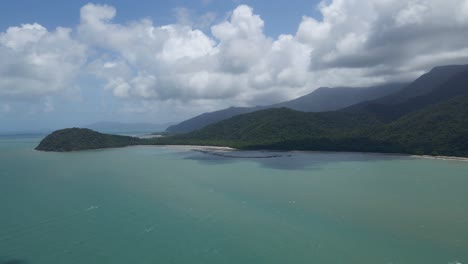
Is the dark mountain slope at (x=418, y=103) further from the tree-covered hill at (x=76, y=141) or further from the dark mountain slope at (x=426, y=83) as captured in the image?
the tree-covered hill at (x=76, y=141)

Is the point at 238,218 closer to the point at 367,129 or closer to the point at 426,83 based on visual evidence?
the point at 367,129

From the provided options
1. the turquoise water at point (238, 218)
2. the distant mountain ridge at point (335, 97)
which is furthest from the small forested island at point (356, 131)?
the distant mountain ridge at point (335, 97)

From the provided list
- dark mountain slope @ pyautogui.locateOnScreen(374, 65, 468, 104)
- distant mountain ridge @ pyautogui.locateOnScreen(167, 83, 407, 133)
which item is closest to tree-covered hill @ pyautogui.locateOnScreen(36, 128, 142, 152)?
dark mountain slope @ pyautogui.locateOnScreen(374, 65, 468, 104)

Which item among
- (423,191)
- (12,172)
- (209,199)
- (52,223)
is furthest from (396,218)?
(12,172)

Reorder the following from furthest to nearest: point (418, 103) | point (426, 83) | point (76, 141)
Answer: point (426, 83)
point (418, 103)
point (76, 141)

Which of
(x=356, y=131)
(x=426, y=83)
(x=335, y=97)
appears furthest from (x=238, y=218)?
(x=335, y=97)

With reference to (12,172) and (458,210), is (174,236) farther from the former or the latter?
(12,172)
